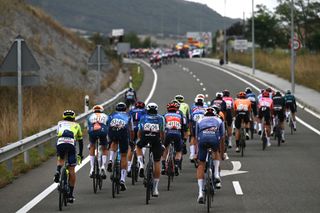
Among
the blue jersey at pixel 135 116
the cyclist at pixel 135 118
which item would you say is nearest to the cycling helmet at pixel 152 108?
the cyclist at pixel 135 118

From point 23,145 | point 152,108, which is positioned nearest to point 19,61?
point 23,145

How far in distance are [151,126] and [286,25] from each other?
96.6 meters

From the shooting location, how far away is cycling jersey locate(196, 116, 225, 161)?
49.4 feet

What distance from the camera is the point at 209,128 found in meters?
15.1

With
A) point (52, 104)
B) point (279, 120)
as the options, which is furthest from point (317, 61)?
point (279, 120)

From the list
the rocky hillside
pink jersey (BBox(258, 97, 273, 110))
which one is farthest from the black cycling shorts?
the rocky hillside

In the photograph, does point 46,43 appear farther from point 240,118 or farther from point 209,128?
point 209,128

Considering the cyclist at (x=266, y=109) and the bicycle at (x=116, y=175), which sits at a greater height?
the cyclist at (x=266, y=109)

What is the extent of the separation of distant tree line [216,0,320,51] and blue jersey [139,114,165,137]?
7957 cm

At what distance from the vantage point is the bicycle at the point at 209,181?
1409cm

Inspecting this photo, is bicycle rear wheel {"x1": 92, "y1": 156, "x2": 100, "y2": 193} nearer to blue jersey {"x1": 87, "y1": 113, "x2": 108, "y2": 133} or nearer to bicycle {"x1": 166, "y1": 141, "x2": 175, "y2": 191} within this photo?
blue jersey {"x1": 87, "y1": 113, "x2": 108, "y2": 133}

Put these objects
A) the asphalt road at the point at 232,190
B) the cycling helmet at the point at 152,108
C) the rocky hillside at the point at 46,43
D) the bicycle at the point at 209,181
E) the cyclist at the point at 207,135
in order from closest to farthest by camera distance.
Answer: the bicycle at the point at 209,181, the asphalt road at the point at 232,190, the cyclist at the point at 207,135, the cycling helmet at the point at 152,108, the rocky hillside at the point at 46,43

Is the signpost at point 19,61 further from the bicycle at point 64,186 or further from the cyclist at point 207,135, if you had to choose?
the cyclist at point 207,135

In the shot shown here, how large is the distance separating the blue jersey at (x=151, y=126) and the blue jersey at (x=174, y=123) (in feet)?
4.74
